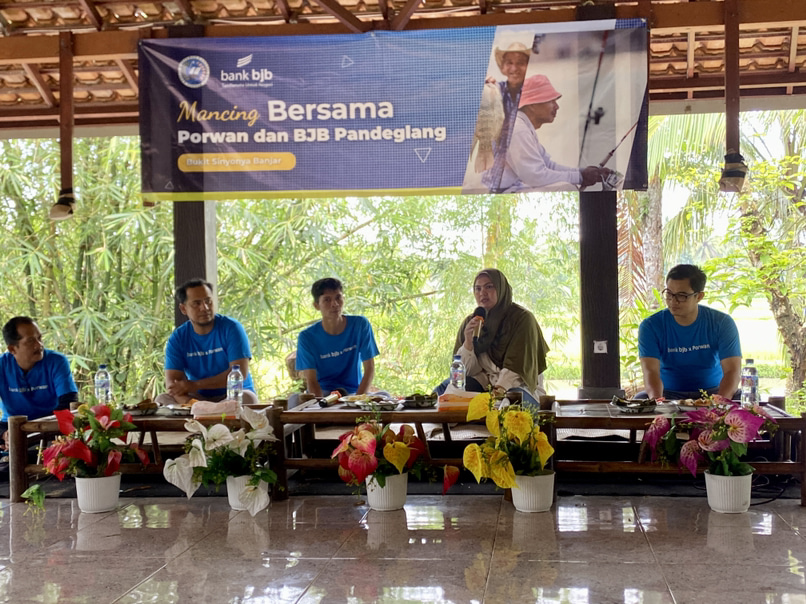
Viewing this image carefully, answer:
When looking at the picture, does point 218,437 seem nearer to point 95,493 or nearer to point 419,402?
point 95,493

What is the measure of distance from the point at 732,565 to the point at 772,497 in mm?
967

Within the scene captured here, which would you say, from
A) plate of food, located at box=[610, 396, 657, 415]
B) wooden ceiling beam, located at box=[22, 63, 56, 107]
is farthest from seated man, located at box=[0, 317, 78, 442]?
plate of food, located at box=[610, 396, 657, 415]

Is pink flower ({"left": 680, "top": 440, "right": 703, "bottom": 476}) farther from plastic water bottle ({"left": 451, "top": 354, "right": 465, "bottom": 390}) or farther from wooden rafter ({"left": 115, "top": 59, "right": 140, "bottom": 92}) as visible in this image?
wooden rafter ({"left": 115, "top": 59, "right": 140, "bottom": 92})

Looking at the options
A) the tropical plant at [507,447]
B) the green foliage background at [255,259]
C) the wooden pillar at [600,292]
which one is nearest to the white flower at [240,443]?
the tropical plant at [507,447]

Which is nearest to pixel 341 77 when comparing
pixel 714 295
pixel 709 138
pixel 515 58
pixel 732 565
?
pixel 515 58

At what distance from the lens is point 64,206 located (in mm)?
4949

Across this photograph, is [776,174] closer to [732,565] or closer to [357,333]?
[357,333]

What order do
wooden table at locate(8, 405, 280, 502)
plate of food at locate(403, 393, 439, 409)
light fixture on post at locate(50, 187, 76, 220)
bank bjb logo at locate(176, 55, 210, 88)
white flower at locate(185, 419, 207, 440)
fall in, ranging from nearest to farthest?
1. white flower at locate(185, 419, 207, 440)
2. plate of food at locate(403, 393, 439, 409)
3. wooden table at locate(8, 405, 280, 502)
4. light fixture on post at locate(50, 187, 76, 220)
5. bank bjb logo at locate(176, 55, 210, 88)

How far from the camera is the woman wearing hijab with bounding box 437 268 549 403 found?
170 inches

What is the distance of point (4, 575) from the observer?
2768 millimetres

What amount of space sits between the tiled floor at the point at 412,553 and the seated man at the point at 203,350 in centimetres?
97

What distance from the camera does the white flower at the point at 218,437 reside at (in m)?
3.47

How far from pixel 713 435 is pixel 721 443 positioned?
40 millimetres

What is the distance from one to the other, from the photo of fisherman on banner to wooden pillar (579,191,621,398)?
1.63ft
